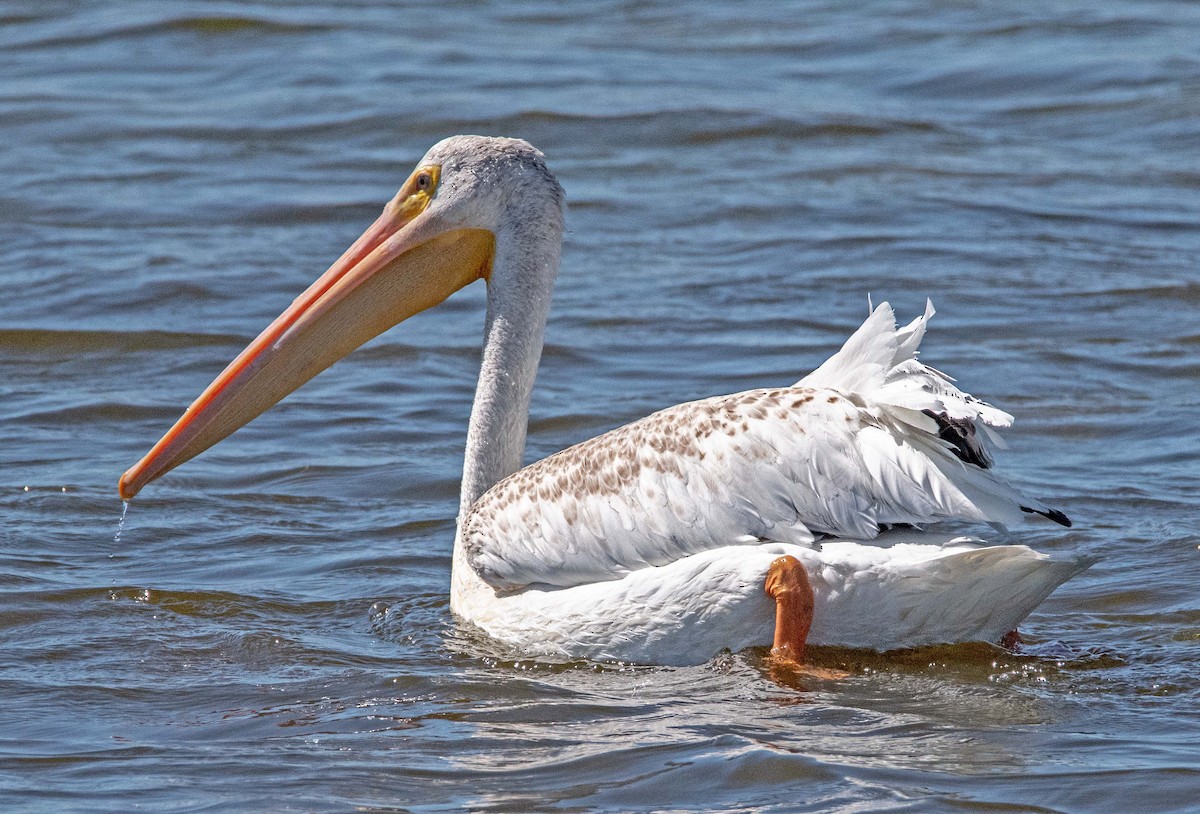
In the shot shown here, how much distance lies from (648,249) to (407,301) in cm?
423

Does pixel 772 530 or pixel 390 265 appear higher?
pixel 390 265

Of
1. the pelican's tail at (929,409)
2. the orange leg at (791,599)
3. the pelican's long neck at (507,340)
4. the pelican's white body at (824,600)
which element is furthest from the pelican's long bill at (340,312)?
the orange leg at (791,599)

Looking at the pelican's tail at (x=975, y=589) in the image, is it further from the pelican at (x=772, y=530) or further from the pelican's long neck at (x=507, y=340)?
the pelican's long neck at (x=507, y=340)

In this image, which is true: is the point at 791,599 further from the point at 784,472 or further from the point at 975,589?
the point at 975,589

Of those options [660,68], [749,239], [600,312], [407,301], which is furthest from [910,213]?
[407,301]

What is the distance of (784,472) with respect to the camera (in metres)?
4.34

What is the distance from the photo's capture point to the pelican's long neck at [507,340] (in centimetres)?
517

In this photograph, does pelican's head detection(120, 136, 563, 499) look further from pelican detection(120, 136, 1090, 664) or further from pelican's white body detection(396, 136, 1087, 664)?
pelican's white body detection(396, 136, 1087, 664)

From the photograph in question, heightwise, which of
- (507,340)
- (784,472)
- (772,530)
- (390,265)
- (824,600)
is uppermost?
(390,265)

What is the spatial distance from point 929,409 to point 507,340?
4.79ft

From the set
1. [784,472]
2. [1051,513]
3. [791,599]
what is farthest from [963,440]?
Result: [791,599]

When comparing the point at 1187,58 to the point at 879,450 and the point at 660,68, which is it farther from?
the point at 879,450

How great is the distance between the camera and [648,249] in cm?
938

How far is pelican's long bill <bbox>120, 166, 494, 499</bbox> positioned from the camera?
5.12 m
